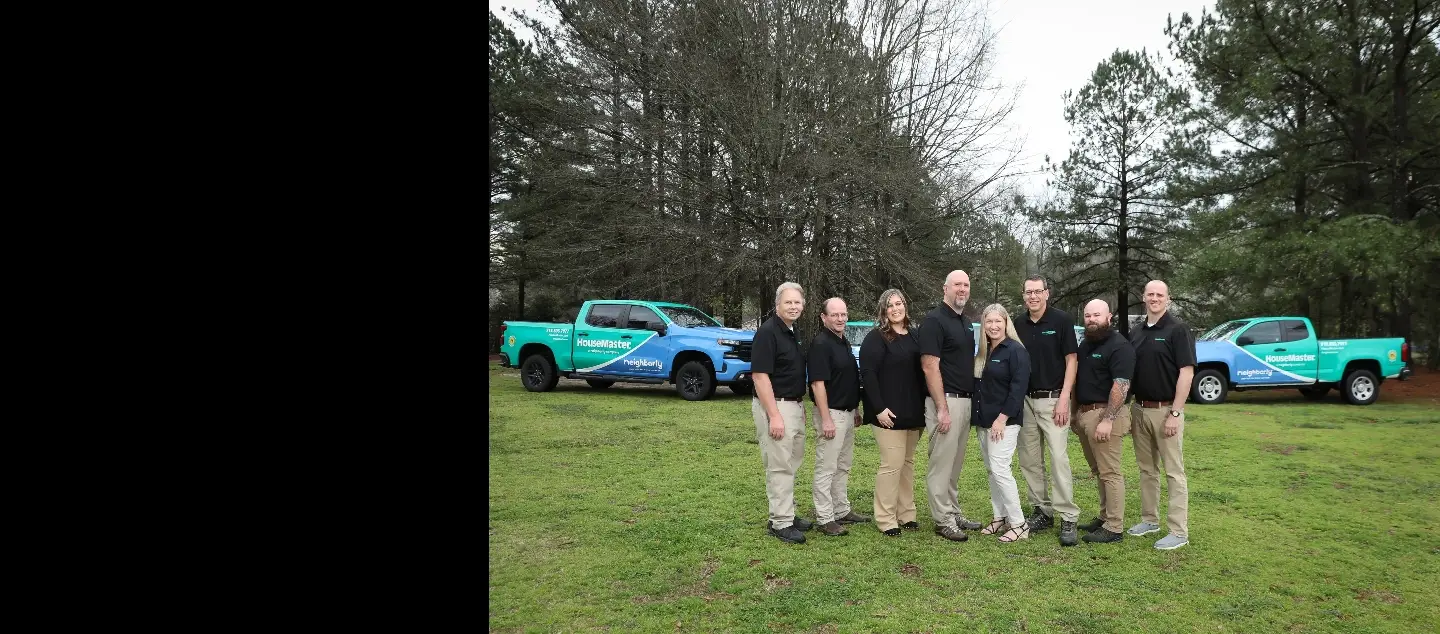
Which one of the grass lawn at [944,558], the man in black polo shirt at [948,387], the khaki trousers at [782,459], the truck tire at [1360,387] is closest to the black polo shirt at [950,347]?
the man in black polo shirt at [948,387]

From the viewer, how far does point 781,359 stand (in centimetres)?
576

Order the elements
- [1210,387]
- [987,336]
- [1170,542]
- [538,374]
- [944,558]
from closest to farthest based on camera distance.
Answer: [944,558]
[1170,542]
[987,336]
[1210,387]
[538,374]

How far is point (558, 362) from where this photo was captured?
1504 cm

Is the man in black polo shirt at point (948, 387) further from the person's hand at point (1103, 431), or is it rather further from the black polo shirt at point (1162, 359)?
the black polo shirt at point (1162, 359)

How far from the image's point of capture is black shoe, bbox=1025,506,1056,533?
5.97 meters

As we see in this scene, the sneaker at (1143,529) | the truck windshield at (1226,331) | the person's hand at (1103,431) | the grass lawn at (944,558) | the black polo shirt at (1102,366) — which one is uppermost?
the truck windshield at (1226,331)

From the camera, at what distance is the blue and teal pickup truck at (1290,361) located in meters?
14.3

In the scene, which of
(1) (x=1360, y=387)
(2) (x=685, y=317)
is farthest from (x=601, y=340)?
(1) (x=1360, y=387)

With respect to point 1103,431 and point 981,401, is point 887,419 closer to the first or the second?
point 981,401

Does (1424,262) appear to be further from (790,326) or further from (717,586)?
(717,586)

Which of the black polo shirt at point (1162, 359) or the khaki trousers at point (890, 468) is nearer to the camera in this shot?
the black polo shirt at point (1162, 359)

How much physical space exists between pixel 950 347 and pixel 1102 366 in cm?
104
